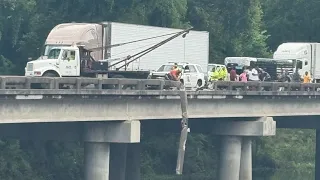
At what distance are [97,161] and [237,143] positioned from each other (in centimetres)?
1259

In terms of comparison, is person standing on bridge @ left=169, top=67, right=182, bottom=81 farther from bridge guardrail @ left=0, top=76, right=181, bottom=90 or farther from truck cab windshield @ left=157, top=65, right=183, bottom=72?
truck cab windshield @ left=157, top=65, right=183, bottom=72

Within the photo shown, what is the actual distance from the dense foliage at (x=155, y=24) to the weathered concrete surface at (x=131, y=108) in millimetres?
16555

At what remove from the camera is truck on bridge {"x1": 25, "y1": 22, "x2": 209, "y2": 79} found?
52291 millimetres

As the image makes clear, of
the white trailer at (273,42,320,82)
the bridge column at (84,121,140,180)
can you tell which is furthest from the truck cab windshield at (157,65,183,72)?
the white trailer at (273,42,320,82)

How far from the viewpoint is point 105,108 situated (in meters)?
45.6

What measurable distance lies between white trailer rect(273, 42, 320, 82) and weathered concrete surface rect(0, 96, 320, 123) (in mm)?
17231

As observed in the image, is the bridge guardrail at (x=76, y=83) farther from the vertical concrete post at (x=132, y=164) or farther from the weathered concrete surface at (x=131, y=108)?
the vertical concrete post at (x=132, y=164)

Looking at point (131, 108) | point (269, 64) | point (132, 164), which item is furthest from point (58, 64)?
point (269, 64)

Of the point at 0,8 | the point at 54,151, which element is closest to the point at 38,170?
the point at 54,151

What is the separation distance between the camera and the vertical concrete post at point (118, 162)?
187ft

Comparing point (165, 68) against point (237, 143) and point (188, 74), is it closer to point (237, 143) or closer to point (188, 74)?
point (188, 74)

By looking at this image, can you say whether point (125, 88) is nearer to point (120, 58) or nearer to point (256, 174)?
point (120, 58)

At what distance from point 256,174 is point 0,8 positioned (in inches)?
866

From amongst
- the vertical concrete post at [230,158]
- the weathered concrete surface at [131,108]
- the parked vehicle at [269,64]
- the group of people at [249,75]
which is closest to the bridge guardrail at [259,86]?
the weathered concrete surface at [131,108]
